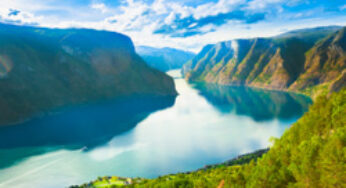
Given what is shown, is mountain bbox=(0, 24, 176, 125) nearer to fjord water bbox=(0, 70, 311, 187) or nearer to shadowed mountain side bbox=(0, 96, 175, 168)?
shadowed mountain side bbox=(0, 96, 175, 168)

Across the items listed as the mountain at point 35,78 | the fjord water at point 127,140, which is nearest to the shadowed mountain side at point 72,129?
the fjord water at point 127,140

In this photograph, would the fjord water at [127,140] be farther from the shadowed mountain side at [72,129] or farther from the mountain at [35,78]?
the mountain at [35,78]

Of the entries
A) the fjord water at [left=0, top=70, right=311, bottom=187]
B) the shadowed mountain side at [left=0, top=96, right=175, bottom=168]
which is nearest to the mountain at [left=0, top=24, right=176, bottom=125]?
the shadowed mountain side at [left=0, top=96, right=175, bottom=168]

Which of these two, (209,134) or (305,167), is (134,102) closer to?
(209,134)

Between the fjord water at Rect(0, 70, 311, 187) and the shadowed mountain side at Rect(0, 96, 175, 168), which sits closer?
the fjord water at Rect(0, 70, 311, 187)

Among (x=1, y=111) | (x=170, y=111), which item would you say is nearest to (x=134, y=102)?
(x=170, y=111)

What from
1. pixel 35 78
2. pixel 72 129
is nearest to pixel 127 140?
pixel 72 129

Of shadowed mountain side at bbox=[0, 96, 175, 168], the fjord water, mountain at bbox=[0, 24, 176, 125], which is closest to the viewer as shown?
the fjord water

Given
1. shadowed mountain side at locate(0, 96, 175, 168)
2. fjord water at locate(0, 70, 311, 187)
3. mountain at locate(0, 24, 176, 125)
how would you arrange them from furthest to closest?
mountain at locate(0, 24, 176, 125), shadowed mountain side at locate(0, 96, 175, 168), fjord water at locate(0, 70, 311, 187)
